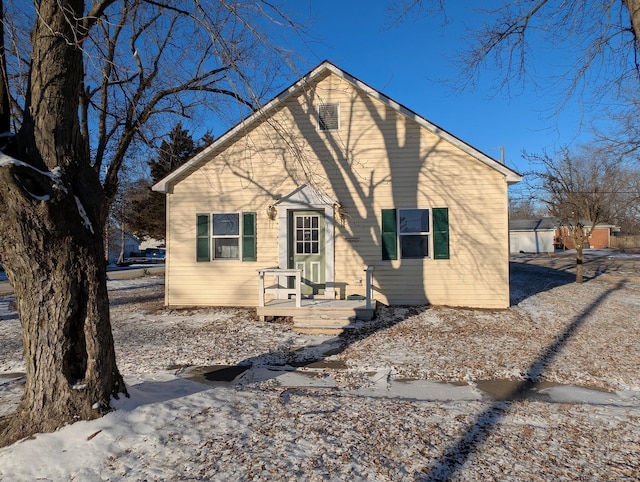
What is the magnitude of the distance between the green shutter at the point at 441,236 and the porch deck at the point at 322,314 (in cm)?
235

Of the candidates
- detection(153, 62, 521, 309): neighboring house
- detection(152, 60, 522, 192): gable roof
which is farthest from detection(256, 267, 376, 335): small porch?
detection(152, 60, 522, 192): gable roof

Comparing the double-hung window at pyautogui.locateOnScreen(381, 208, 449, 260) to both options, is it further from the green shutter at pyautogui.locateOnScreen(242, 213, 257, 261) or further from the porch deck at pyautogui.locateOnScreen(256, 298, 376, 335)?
the green shutter at pyautogui.locateOnScreen(242, 213, 257, 261)

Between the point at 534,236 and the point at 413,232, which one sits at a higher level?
the point at 534,236

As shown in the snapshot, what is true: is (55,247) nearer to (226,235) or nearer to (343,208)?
(226,235)

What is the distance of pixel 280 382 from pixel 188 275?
6388mm

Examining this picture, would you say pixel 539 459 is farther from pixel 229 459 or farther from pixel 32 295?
pixel 32 295

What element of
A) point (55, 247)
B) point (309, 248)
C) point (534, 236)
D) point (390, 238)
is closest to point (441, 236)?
point (390, 238)

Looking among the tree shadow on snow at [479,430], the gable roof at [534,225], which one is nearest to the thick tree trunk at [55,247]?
the tree shadow on snow at [479,430]

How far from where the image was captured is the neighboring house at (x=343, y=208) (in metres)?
9.91

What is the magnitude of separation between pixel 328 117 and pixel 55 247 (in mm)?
8071

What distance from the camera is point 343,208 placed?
1011 cm

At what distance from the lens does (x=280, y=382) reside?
5.06 meters

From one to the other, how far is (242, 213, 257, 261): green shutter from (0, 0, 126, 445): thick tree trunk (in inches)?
263

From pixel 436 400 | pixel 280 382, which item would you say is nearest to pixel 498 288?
pixel 436 400
